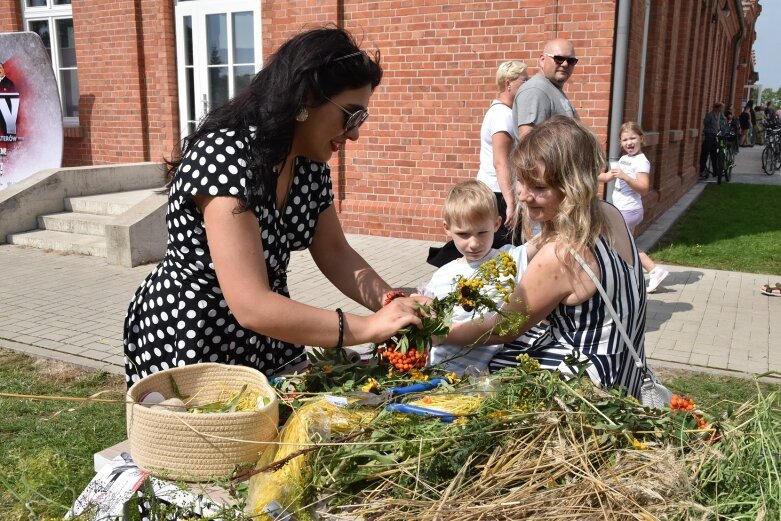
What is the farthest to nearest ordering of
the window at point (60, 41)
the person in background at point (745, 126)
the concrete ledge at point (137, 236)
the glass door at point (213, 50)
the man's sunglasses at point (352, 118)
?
the person in background at point (745, 126) < the window at point (60, 41) < the glass door at point (213, 50) < the concrete ledge at point (137, 236) < the man's sunglasses at point (352, 118)

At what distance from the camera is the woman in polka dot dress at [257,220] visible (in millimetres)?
1836

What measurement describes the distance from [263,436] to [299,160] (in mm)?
975

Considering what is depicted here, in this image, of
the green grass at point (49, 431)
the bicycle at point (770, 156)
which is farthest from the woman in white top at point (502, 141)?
the bicycle at point (770, 156)

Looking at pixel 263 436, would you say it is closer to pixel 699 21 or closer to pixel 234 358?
pixel 234 358

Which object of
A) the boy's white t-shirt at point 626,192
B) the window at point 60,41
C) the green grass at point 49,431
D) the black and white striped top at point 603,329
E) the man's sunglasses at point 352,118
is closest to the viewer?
the green grass at point 49,431

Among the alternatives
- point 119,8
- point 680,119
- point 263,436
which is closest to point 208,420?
point 263,436

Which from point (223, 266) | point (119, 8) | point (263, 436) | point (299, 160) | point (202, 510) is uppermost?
point (119, 8)

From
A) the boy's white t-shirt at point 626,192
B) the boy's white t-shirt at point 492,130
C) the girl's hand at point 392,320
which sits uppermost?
the boy's white t-shirt at point 492,130

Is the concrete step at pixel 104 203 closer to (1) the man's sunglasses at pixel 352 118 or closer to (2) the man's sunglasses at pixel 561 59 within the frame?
(2) the man's sunglasses at pixel 561 59

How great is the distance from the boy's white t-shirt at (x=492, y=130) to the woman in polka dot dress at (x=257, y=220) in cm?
323

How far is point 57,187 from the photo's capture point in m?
10.2

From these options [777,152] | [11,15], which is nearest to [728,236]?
[11,15]

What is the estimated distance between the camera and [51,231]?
9.77 meters

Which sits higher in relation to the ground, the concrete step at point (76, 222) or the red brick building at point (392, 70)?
the red brick building at point (392, 70)
